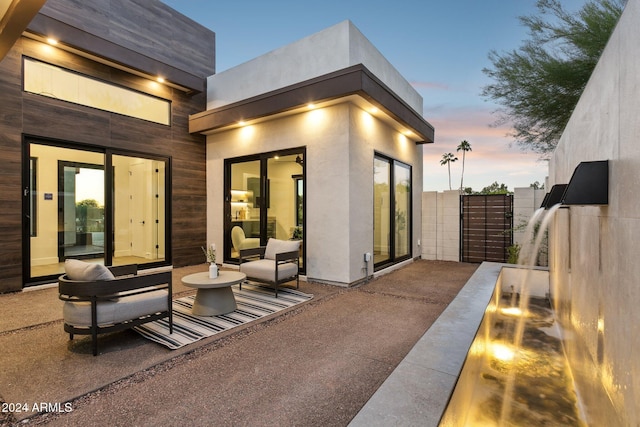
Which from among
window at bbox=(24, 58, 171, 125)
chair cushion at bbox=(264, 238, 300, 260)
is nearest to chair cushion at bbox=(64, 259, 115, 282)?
chair cushion at bbox=(264, 238, 300, 260)

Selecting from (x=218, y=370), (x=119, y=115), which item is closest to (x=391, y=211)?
(x=218, y=370)

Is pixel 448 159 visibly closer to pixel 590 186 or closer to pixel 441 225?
pixel 441 225

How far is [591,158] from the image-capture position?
265 centimetres

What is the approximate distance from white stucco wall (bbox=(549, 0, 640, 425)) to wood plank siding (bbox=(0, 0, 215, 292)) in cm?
724

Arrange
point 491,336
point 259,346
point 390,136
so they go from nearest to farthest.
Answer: point 259,346, point 491,336, point 390,136

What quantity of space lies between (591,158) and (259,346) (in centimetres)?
352

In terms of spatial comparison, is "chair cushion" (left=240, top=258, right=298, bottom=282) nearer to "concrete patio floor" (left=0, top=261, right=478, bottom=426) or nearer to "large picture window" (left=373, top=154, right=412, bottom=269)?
"concrete patio floor" (left=0, top=261, right=478, bottom=426)

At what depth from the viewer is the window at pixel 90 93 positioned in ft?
17.3

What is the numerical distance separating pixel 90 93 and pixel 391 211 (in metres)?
6.69

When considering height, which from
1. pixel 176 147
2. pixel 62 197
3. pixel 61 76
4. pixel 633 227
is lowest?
pixel 633 227

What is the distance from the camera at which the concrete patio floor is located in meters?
2.02

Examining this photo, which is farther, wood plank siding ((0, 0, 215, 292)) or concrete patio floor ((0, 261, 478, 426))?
wood plank siding ((0, 0, 215, 292))

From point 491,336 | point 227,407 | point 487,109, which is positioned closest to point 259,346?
point 227,407

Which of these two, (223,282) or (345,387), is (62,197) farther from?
(345,387)
